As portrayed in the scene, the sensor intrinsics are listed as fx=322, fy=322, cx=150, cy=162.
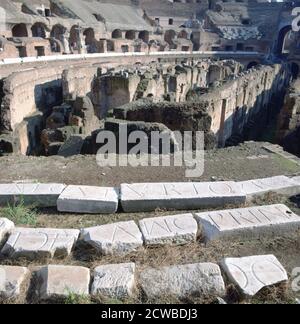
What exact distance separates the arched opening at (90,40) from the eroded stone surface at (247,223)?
29023 mm

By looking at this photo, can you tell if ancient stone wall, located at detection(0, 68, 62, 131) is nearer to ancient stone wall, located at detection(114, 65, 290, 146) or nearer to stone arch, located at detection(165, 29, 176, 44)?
ancient stone wall, located at detection(114, 65, 290, 146)

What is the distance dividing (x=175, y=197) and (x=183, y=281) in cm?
135

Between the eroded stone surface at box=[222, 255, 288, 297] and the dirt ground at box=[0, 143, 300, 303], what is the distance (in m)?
0.08

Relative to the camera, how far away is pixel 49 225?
→ 3.63 meters

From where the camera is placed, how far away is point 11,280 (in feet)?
8.68

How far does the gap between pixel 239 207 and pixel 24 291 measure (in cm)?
258

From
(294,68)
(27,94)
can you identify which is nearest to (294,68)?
(294,68)

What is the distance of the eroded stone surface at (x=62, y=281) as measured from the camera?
2541 millimetres

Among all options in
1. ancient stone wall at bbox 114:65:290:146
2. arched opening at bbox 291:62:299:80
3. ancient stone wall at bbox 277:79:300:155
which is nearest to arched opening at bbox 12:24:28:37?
ancient stone wall at bbox 114:65:290:146

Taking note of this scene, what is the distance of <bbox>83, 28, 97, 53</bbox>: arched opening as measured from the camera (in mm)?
30078

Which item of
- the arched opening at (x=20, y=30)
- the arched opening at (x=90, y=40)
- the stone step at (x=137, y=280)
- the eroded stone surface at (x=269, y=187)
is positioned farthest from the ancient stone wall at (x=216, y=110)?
the arched opening at (x=20, y=30)

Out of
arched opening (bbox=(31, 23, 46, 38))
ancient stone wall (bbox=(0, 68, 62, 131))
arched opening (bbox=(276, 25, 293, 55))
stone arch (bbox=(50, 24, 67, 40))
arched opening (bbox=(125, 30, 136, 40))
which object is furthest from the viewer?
arched opening (bbox=(276, 25, 293, 55))

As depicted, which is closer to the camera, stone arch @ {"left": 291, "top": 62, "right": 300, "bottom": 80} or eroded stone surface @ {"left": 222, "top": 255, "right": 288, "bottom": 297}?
eroded stone surface @ {"left": 222, "top": 255, "right": 288, "bottom": 297}
